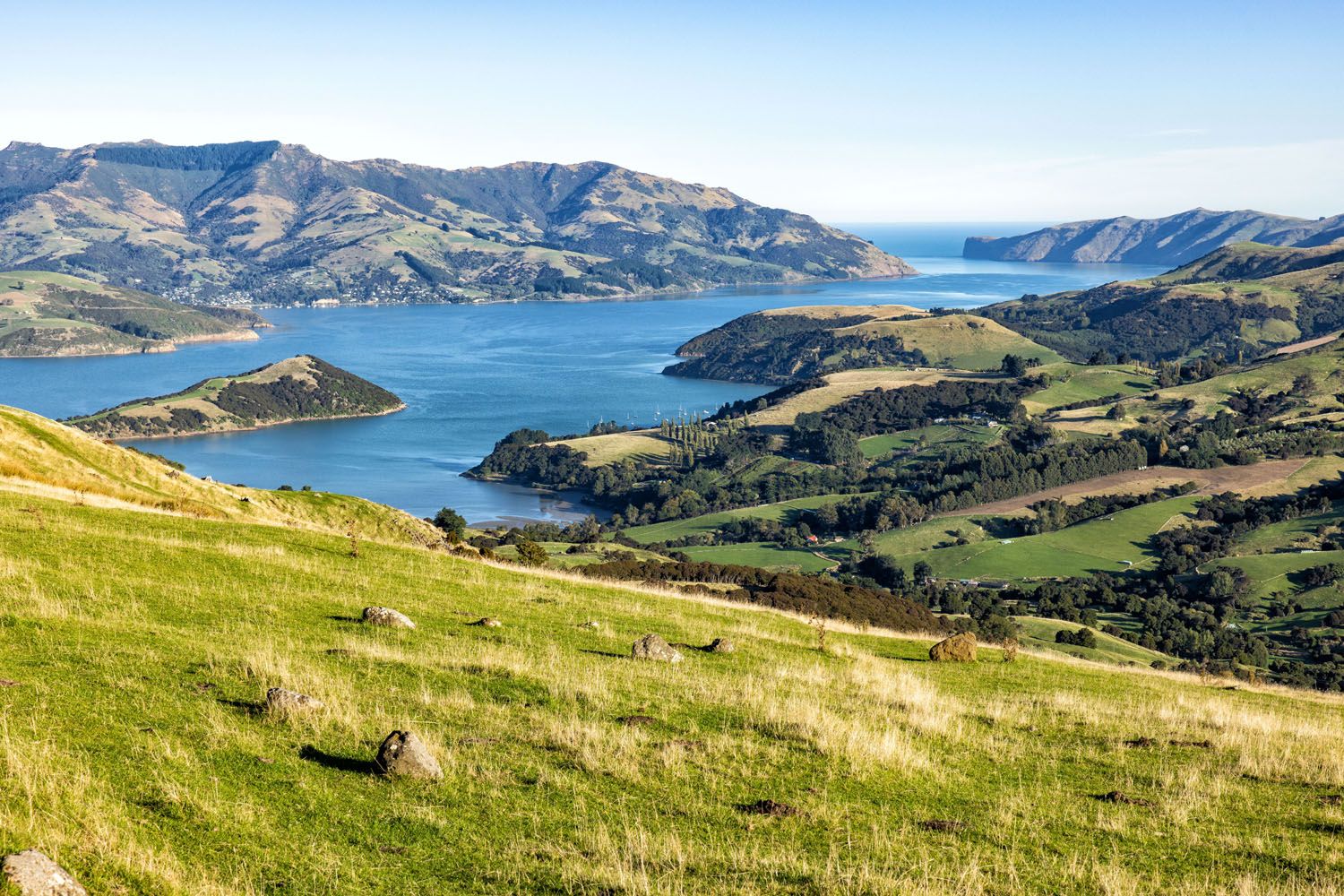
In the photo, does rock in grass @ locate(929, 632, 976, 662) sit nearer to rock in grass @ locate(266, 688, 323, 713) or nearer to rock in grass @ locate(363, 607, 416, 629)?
rock in grass @ locate(363, 607, 416, 629)

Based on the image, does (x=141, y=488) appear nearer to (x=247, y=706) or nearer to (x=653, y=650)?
(x=653, y=650)

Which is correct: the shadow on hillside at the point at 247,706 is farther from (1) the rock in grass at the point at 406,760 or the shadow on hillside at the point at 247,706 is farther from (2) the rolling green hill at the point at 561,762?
(1) the rock in grass at the point at 406,760

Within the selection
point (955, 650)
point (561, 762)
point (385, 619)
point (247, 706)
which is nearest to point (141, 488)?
point (385, 619)

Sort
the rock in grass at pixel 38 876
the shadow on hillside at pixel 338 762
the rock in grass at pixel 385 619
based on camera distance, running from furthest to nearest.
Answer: the rock in grass at pixel 385 619, the shadow on hillside at pixel 338 762, the rock in grass at pixel 38 876

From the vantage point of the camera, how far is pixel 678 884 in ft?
34.0

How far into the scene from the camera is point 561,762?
14070mm

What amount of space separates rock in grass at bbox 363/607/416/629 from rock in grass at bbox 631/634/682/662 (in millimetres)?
4723

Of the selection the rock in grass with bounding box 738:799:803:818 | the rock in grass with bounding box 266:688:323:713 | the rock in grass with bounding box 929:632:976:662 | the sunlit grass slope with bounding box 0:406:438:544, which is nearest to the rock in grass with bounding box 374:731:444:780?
the rock in grass with bounding box 266:688:323:713

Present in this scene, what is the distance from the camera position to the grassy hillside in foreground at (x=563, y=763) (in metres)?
10.8

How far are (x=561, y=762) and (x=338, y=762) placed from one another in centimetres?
285

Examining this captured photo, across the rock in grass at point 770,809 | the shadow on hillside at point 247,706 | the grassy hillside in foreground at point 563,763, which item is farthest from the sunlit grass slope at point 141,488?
the rock in grass at point 770,809

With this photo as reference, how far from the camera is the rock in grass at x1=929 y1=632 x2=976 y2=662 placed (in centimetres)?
2833

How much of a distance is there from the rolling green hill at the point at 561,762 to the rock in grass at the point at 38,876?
27 cm

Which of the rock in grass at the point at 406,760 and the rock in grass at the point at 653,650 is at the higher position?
the rock in grass at the point at 406,760
